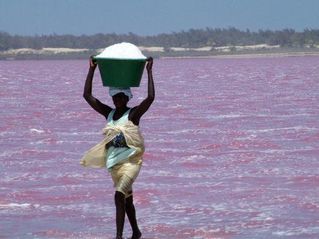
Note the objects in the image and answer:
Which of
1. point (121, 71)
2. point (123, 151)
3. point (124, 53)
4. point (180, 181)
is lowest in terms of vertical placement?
point (180, 181)

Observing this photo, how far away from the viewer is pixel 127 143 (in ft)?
27.7

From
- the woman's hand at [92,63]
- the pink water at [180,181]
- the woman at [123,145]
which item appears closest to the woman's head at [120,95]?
the woman at [123,145]

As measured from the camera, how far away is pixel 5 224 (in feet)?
33.4

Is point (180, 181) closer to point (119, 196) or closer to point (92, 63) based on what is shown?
point (119, 196)

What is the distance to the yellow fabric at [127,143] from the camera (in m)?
8.47

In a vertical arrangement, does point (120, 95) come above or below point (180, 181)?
above

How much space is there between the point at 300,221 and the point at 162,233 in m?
1.48

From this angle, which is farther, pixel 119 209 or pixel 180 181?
pixel 180 181

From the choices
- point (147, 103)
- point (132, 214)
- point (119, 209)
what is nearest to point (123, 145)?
point (147, 103)

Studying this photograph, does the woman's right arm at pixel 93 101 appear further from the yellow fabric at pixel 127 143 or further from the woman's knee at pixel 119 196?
the woman's knee at pixel 119 196

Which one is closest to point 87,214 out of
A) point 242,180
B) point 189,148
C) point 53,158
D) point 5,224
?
point 5,224

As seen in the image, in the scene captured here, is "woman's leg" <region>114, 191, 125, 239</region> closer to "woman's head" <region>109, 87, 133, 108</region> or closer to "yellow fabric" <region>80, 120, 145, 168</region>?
"yellow fabric" <region>80, 120, 145, 168</region>

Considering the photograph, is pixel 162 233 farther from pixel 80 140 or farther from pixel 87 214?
pixel 80 140

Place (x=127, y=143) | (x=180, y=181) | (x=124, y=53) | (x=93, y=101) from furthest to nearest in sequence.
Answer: (x=180, y=181) → (x=93, y=101) → (x=127, y=143) → (x=124, y=53)
